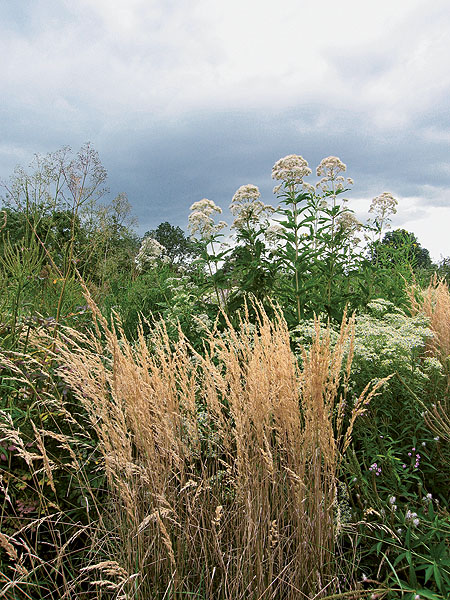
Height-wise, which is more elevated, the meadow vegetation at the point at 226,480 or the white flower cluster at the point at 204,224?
the white flower cluster at the point at 204,224

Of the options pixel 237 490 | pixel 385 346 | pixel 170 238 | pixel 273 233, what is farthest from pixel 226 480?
pixel 170 238

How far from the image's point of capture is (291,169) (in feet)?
14.7

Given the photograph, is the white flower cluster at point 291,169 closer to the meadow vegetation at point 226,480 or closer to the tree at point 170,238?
the meadow vegetation at point 226,480

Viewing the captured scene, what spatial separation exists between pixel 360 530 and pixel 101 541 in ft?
4.44

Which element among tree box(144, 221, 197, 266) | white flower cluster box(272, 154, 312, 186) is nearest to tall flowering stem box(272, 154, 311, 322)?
white flower cluster box(272, 154, 312, 186)

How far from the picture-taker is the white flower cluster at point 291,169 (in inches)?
176

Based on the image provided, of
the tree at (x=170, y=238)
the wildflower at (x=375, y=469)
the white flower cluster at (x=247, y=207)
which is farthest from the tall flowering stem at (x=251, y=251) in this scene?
the tree at (x=170, y=238)

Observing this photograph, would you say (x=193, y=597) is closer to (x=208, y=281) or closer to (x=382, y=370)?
(x=382, y=370)

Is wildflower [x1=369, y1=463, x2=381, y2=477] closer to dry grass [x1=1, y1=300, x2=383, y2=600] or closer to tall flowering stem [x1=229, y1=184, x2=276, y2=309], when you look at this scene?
dry grass [x1=1, y1=300, x2=383, y2=600]

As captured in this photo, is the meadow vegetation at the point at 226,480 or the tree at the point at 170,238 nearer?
the meadow vegetation at the point at 226,480

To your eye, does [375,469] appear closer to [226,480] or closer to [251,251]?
[226,480]

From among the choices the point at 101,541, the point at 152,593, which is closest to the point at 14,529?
the point at 101,541

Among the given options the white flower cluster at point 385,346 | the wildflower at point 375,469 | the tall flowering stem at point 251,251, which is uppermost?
the tall flowering stem at point 251,251

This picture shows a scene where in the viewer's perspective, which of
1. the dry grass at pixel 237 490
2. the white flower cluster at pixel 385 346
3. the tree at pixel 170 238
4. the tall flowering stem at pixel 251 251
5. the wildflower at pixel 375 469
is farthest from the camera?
the tree at pixel 170 238
